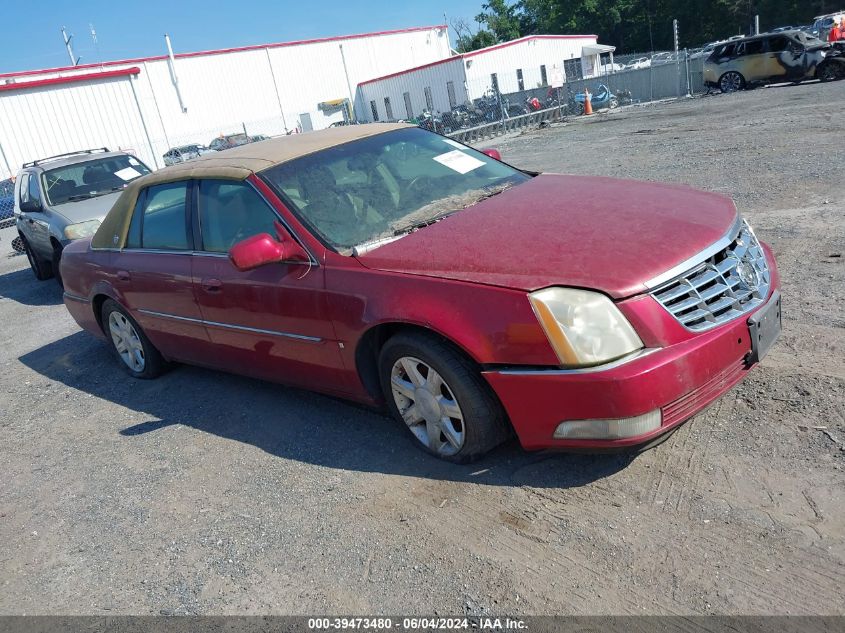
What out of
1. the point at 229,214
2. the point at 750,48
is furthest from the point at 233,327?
the point at 750,48

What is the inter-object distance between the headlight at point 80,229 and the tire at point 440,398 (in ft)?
23.0

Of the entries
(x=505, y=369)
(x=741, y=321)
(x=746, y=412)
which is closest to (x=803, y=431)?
(x=746, y=412)

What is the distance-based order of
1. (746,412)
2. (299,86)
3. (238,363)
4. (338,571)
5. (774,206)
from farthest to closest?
1. (299,86)
2. (774,206)
3. (238,363)
4. (746,412)
5. (338,571)

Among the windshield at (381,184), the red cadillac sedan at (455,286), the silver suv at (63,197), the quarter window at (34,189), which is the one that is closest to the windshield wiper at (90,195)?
the silver suv at (63,197)

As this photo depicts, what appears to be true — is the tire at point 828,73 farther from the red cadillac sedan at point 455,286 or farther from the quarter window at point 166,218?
the quarter window at point 166,218

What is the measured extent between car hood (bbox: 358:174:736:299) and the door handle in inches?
47.3

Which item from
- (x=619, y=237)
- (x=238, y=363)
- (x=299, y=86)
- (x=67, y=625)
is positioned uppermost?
(x=299, y=86)

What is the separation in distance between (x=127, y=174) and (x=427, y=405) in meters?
8.95

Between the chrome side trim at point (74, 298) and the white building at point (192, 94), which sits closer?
the chrome side trim at point (74, 298)

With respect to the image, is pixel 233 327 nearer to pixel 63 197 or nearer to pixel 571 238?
pixel 571 238

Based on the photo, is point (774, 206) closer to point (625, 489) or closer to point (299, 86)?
point (625, 489)

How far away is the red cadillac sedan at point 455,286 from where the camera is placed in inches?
113

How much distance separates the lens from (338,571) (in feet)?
9.82

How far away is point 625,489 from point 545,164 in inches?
472
